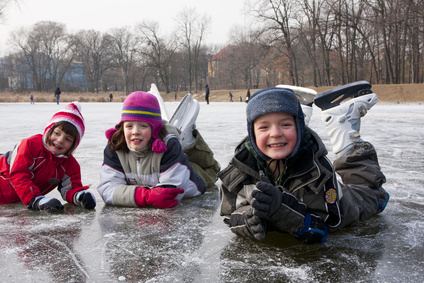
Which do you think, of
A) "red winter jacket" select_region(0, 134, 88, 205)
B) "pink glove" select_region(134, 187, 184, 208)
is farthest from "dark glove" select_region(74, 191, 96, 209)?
"pink glove" select_region(134, 187, 184, 208)

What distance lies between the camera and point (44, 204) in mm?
2596

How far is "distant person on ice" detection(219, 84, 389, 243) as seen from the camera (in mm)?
1778

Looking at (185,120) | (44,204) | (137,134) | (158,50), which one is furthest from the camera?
(158,50)

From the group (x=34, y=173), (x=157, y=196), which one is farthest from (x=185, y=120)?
(x=34, y=173)

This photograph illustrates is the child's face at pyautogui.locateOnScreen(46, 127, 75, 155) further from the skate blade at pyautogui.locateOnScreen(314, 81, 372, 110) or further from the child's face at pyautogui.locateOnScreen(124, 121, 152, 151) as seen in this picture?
the skate blade at pyautogui.locateOnScreen(314, 81, 372, 110)

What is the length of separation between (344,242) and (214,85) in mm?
65578

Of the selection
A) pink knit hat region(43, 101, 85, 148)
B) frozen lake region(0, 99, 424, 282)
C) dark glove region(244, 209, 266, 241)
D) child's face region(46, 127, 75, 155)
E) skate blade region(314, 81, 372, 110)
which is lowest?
frozen lake region(0, 99, 424, 282)

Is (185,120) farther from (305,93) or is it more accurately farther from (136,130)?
(305,93)

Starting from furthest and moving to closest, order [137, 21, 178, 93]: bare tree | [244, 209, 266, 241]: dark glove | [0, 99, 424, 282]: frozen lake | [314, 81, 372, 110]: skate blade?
[137, 21, 178, 93]: bare tree
[314, 81, 372, 110]: skate blade
[244, 209, 266, 241]: dark glove
[0, 99, 424, 282]: frozen lake

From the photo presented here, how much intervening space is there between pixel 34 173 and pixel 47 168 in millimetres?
101

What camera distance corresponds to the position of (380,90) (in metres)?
23.8

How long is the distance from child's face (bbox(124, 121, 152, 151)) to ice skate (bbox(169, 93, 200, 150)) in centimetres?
59

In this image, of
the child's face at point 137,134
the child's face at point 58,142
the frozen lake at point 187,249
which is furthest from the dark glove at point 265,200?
the child's face at point 58,142

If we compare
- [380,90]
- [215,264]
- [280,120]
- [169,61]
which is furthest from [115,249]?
[169,61]
